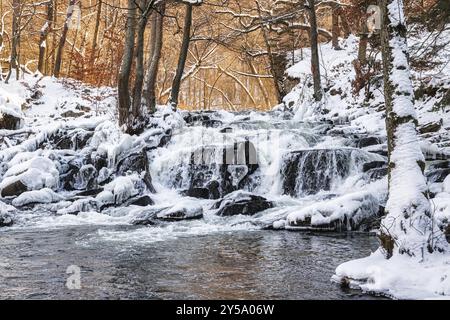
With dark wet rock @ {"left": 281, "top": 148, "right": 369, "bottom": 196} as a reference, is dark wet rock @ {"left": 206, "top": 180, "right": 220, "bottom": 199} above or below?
below

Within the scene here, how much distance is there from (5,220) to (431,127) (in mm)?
10786

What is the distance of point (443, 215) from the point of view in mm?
7199

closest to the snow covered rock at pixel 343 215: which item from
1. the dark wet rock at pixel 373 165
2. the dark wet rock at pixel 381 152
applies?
the dark wet rock at pixel 373 165

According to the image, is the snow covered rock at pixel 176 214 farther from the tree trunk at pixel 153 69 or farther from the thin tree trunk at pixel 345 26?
the thin tree trunk at pixel 345 26

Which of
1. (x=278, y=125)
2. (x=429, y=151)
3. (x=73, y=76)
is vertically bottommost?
(x=429, y=151)

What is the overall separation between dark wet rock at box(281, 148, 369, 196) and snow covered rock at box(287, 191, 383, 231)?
2.48 metres

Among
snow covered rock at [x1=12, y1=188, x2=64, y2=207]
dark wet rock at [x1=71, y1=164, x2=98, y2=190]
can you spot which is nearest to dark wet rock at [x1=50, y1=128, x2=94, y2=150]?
dark wet rock at [x1=71, y1=164, x2=98, y2=190]

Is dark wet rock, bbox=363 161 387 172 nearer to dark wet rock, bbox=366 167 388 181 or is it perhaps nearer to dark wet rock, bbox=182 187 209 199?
dark wet rock, bbox=366 167 388 181

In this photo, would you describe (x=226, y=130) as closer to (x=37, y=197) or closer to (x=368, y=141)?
(x=368, y=141)

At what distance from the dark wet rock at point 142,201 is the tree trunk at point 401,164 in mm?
7459

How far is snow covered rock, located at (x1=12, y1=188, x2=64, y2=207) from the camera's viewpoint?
12.0m

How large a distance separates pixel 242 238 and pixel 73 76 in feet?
67.0
